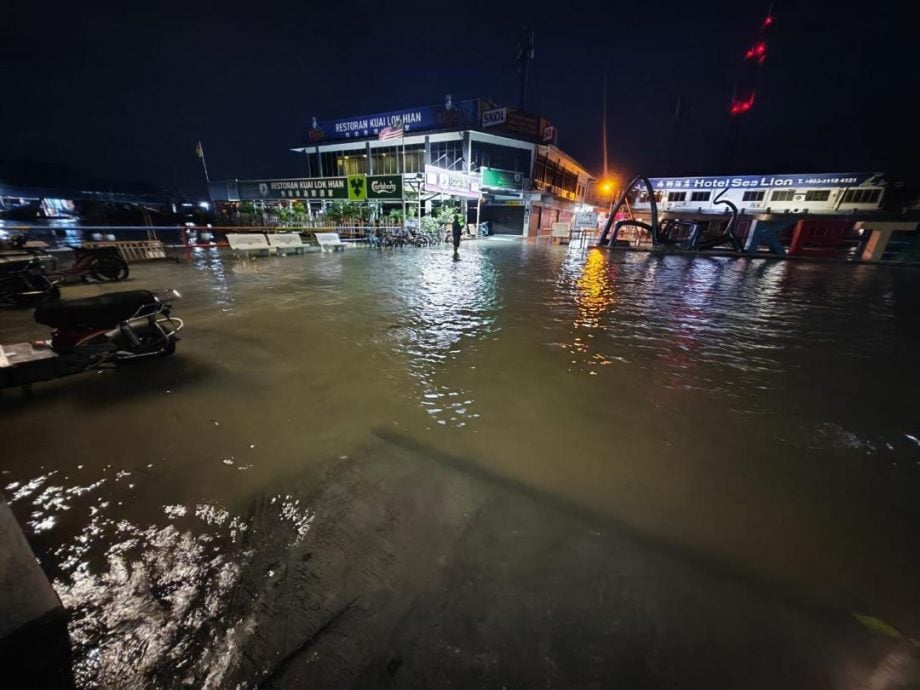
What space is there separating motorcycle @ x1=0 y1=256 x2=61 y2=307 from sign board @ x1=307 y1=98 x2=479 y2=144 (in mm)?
29753

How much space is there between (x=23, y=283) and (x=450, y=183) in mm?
23528

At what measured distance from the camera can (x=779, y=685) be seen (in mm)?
1688

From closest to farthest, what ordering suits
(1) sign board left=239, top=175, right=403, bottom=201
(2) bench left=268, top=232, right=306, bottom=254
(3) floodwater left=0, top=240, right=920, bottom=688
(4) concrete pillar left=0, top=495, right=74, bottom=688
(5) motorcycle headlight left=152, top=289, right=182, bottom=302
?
(4) concrete pillar left=0, top=495, right=74, bottom=688 → (3) floodwater left=0, top=240, right=920, bottom=688 → (5) motorcycle headlight left=152, top=289, right=182, bottom=302 → (2) bench left=268, top=232, right=306, bottom=254 → (1) sign board left=239, top=175, right=403, bottom=201

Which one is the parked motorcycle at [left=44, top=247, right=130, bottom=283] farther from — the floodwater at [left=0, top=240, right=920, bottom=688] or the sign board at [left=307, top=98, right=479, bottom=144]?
the sign board at [left=307, top=98, right=479, bottom=144]

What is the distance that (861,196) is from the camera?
136 ft

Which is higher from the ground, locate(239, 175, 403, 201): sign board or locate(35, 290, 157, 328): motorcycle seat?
locate(239, 175, 403, 201): sign board

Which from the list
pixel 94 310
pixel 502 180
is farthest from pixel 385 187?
pixel 94 310

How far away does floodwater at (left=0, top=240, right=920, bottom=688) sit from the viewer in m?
1.80

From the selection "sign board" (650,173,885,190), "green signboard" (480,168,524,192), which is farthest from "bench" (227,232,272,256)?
"sign board" (650,173,885,190)

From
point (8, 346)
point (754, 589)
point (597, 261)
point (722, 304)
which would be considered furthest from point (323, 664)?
point (597, 261)

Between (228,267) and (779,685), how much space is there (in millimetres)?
16035

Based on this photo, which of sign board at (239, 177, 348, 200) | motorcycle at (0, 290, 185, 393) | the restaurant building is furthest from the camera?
the restaurant building

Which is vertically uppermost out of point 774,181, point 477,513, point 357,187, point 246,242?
point 774,181

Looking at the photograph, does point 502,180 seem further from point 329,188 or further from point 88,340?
point 88,340
